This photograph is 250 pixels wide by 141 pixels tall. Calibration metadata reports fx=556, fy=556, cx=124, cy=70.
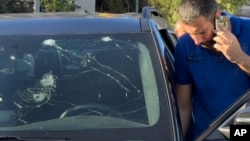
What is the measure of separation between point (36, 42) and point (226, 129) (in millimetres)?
1260

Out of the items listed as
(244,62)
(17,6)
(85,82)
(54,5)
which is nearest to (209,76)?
(244,62)

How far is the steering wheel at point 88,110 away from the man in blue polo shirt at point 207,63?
0.51m

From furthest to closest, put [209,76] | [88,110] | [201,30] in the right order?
[209,76]
[201,30]
[88,110]

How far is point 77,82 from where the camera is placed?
9.81 feet

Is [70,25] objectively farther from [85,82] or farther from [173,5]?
[173,5]

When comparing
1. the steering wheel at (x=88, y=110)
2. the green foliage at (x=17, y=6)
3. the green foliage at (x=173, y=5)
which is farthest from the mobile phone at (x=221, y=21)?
the green foliage at (x=173, y=5)

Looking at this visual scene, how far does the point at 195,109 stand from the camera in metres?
3.33

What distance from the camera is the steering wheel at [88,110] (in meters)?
2.85

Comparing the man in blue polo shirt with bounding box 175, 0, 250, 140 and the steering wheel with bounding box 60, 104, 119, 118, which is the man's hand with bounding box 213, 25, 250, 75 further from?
the steering wheel with bounding box 60, 104, 119, 118

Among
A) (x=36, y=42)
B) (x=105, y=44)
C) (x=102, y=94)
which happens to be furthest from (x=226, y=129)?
(x=36, y=42)

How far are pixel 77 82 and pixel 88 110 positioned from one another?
19 centimetres

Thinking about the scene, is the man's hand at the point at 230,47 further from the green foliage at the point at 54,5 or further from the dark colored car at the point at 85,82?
the green foliage at the point at 54,5

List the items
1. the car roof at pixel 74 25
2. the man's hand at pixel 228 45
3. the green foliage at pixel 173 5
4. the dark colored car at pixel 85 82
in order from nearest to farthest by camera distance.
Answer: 1. the dark colored car at pixel 85 82
2. the man's hand at pixel 228 45
3. the car roof at pixel 74 25
4. the green foliage at pixel 173 5

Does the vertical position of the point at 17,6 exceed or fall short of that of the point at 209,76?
it falls short
